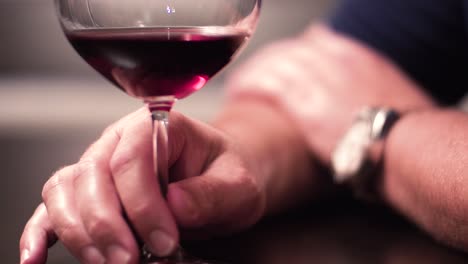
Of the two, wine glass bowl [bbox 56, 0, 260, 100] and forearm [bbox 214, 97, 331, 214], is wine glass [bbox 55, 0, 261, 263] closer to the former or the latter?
wine glass bowl [bbox 56, 0, 260, 100]

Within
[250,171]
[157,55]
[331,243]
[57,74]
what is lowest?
[57,74]

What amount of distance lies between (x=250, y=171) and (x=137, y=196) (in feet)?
0.76

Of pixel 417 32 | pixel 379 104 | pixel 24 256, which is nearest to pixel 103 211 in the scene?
pixel 24 256

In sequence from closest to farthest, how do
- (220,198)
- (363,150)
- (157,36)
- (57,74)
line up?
1. (157,36)
2. (220,198)
3. (363,150)
4. (57,74)

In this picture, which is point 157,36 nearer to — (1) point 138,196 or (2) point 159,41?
(2) point 159,41

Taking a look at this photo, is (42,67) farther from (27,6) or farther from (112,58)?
(112,58)

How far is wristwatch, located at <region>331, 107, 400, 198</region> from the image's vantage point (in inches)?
47.8

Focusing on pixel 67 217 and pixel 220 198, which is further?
pixel 220 198

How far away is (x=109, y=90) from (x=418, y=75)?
1662 millimetres

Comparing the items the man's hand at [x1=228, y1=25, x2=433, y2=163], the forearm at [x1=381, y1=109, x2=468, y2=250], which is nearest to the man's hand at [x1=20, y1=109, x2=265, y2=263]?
the forearm at [x1=381, y1=109, x2=468, y2=250]

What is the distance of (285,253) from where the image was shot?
0.95m

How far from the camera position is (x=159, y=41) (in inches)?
29.6

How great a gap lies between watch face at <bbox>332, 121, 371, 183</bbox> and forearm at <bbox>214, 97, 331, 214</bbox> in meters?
0.09

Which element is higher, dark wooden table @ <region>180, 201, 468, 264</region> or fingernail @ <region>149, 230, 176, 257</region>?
fingernail @ <region>149, 230, 176, 257</region>
